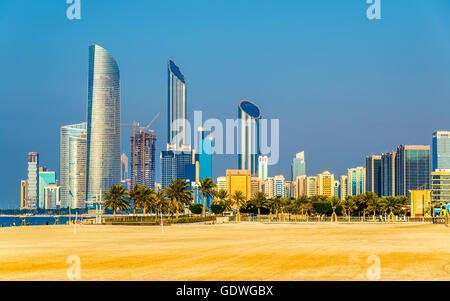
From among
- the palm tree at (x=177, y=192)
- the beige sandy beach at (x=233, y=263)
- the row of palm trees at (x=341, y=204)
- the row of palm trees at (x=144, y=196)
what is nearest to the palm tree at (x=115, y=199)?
the row of palm trees at (x=144, y=196)

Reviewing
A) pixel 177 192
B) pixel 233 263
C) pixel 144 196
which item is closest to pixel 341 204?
pixel 177 192

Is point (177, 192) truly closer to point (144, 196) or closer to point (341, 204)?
point (144, 196)

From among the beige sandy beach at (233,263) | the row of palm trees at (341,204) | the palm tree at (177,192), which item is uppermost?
the palm tree at (177,192)

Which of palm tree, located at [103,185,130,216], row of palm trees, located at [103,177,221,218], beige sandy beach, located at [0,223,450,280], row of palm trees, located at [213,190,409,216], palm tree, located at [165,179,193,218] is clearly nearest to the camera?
beige sandy beach, located at [0,223,450,280]

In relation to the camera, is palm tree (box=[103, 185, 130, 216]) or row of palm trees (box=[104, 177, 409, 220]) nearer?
palm tree (box=[103, 185, 130, 216])

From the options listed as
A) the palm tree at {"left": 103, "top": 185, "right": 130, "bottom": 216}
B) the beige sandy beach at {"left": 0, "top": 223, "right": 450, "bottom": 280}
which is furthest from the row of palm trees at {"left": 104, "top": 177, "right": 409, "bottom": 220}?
the beige sandy beach at {"left": 0, "top": 223, "right": 450, "bottom": 280}

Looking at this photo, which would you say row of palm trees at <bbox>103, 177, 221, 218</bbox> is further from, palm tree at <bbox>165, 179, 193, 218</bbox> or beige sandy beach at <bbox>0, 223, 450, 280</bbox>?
beige sandy beach at <bbox>0, 223, 450, 280</bbox>

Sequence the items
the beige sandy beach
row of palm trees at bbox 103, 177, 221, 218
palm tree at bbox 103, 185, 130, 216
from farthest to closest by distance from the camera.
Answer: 1. row of palm trees at bbox 103, 177, 221, 218
2. palm tree at bbox 103, 185, 130, 216
3. the beige sandy beach

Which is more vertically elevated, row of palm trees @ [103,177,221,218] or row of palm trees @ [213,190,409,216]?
row of palm trees @ [103,177,221,218]

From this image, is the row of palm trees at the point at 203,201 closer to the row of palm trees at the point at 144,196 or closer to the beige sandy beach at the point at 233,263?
the row of palm trees at the point at 144,196

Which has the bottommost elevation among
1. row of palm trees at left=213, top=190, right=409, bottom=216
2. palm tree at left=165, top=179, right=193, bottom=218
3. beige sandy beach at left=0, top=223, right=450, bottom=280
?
row of palm trees at left=213, top=190, right=409, bottom=216

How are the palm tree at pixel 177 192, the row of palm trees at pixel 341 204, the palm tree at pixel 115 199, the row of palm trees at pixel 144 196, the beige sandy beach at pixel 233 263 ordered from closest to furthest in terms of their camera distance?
the beige sandy beach at pixel 233 263, the palm tree at pixel 177 192, the palm tree at pixel 115 199, the row of palm trees at pixel 144 196, the row of palm trees at pixel 341 204

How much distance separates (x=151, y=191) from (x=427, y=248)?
94.1 meters
